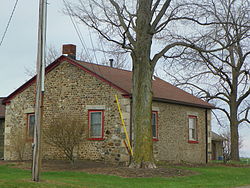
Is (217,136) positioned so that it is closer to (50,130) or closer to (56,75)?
(56,75)

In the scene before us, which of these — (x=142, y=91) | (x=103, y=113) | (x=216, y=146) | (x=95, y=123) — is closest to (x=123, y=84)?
(x=103, y=113)

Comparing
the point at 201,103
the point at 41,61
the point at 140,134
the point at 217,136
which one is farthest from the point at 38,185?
the point at 217,136

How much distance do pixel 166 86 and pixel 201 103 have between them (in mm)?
2608

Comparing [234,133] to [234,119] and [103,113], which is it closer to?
[234,119]

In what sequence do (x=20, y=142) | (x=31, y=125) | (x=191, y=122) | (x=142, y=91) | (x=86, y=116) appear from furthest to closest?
1. (x=191, y=122)
2. (x=31, y=125)
3. (x=20, y=142)
4. (x=86, y=116)
5. (x=142, y=91)

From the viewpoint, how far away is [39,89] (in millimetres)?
13383

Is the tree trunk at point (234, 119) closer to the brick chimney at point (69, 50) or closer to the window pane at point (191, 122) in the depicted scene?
the window pane at point (191, 122)

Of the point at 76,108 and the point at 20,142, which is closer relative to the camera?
the point at 76,108

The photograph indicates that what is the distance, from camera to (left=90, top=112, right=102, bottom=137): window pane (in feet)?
75.7

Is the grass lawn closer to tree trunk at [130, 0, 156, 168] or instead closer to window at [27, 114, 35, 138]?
tree trunk at [130, 0, 156, 168]

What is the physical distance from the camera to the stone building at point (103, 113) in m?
22.6

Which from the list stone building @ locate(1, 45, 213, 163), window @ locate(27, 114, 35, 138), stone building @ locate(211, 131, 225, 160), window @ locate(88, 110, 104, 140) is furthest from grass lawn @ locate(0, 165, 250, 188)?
stone building @ locate(211, 131, 225, 160)

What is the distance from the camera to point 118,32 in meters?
19.9

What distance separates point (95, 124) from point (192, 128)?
22.7ft
